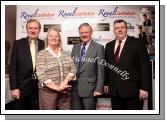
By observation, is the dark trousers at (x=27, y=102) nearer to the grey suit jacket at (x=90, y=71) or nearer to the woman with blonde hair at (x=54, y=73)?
the woman with blonde hair at (x=54, y=73)

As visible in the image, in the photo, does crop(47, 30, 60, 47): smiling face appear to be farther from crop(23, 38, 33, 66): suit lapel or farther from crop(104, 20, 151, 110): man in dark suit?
crop(104, 20, 151, 110): man in dark suit

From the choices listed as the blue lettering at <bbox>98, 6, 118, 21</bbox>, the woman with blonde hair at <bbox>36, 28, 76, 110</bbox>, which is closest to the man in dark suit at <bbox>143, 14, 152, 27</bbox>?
the blue lettering at <bbox>98, 6, 118, 21</bbox>

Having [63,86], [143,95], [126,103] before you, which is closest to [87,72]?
[63,86]

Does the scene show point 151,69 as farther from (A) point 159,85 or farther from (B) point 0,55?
(B) point 0,55

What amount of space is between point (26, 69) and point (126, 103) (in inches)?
42.9

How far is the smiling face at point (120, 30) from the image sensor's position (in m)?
3.21

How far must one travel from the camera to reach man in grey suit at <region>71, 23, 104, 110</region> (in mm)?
3188

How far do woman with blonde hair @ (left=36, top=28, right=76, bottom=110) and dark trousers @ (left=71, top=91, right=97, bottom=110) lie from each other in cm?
6

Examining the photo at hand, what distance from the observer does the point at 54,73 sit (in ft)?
10.4

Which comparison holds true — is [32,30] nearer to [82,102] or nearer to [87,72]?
[87,72]

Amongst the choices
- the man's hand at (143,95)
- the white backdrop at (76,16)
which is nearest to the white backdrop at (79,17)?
the white backdrop at (76,16)

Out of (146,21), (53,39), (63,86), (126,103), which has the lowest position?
(126,103)

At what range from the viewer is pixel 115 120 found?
3213 millimetres

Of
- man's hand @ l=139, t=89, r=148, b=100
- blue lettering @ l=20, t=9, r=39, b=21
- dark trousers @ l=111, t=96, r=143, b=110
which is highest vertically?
blue lettering @ l=20, t=9, r=39, b=21
